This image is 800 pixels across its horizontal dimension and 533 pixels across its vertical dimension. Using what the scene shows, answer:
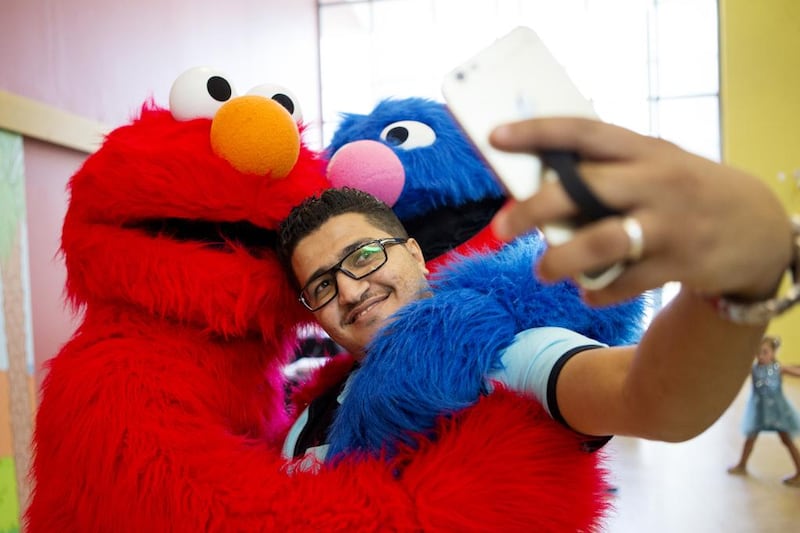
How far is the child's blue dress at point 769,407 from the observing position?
334cm

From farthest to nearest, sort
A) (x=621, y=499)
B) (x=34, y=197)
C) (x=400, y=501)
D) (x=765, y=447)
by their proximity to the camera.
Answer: (x=765, y=447) → (x=621, y=499) → (x=34, y=197) → (x=400, y=501)

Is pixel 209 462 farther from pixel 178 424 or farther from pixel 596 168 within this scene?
pixel 596 168

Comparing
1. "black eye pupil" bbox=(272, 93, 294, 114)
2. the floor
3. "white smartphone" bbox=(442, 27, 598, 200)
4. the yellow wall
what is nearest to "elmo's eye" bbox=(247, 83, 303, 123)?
"black eye pupil" bbox=(272, 93, 294, 114)

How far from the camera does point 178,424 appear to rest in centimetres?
91

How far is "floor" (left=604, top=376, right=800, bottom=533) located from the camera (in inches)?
107

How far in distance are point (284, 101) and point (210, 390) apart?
51 centimetres

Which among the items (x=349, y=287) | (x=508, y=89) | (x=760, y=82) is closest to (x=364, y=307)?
(x=349, y=287)

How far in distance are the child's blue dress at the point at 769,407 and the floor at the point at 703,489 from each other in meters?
0.23

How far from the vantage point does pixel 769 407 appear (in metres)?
3.37

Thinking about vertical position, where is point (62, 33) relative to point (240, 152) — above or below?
above

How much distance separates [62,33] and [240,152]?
5.33 feet

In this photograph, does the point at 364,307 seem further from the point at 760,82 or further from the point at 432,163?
the point at 760,82

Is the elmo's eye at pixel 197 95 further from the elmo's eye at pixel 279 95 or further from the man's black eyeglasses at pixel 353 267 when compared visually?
the man's black eyeglasses at pixel 353 267

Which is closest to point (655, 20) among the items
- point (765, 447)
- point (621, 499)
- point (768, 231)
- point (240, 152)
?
point (765, 447)
